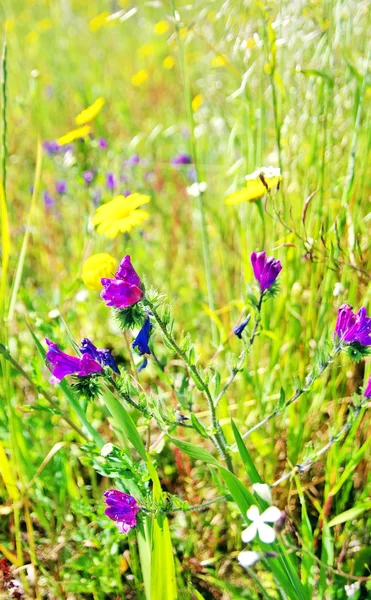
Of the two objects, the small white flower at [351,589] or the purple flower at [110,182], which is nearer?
the small white flower at [351,589]

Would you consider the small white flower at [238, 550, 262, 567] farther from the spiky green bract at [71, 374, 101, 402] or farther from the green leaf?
the spiky green bract at [71, 374, 101, 402]

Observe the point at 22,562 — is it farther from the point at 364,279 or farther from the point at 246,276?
A: the point at 364,279

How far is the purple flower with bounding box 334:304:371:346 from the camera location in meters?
0.75

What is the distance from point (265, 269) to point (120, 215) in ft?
1.55

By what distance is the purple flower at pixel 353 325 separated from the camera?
0.75 metres

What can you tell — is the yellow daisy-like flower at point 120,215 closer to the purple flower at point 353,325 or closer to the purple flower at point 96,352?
the purple flower at point 96,352

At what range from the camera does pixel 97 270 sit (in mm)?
979

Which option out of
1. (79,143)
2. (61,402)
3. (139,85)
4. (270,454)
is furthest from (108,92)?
(270,454)

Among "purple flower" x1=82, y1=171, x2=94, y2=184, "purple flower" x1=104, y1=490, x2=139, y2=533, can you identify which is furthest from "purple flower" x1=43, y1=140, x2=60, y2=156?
"purple flower" x1=104, y1=490, x2=139, y2=533

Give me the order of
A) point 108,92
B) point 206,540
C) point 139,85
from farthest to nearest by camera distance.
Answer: point 139,85 < point 108,92 < point 206,540

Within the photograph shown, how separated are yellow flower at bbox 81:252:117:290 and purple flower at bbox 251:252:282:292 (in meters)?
0.30

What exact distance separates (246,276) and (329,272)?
8.2 inches

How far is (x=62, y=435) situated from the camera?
1.38 m

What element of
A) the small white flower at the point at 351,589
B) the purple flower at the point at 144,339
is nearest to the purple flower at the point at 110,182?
the purple flower at the point at 144,339
